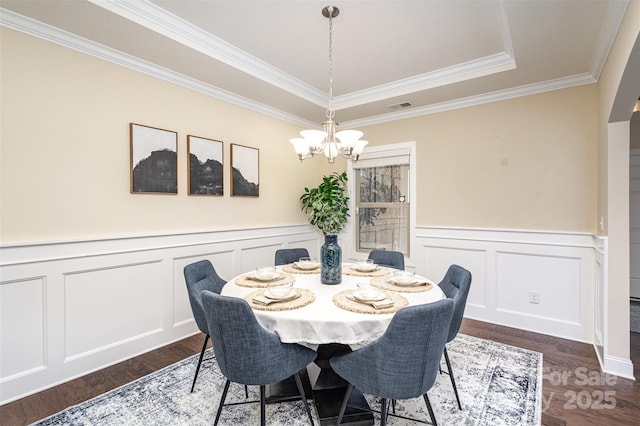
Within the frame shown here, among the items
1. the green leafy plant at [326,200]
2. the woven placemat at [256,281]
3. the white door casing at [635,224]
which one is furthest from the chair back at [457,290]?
the white door casing at [635,224]

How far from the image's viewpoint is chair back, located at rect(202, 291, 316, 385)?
1.54 meters

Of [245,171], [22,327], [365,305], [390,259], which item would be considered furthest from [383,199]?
[22,327]

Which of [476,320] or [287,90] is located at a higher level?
[287,90]

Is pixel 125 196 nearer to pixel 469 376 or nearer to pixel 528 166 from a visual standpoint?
pixel 469 376

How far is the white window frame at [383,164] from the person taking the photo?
13.4ft

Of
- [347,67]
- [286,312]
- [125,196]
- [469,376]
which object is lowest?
[469,376]

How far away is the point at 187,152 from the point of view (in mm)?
3080

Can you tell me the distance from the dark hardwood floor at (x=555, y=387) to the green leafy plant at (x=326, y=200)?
2182 millimetres

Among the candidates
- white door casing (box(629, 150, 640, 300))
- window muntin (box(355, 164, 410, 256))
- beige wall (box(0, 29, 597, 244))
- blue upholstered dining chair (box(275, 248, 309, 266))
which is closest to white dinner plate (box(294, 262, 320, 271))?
blue upholstered dining chair (box(275, 248, 309, 266))

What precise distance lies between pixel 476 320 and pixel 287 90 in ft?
11.1

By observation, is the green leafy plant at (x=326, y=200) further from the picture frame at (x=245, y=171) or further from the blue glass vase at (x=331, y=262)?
the blue glass vase at (x=331, y=262)

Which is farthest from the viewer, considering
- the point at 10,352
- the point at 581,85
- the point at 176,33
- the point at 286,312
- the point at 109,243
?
the point at 581,85

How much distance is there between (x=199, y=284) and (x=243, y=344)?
0.90 m

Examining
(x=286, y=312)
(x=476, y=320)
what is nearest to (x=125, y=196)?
(x=286, y=312)
